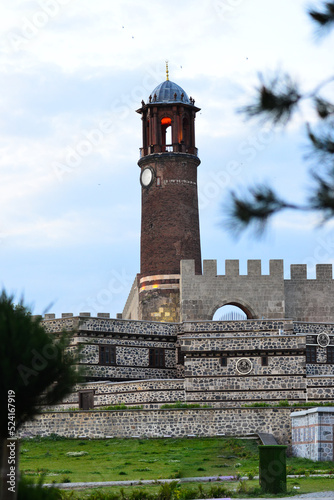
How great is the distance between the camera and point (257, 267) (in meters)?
45.1

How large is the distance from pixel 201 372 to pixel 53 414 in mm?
6341

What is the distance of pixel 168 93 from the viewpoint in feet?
163

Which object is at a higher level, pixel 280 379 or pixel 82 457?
pixel 280 379

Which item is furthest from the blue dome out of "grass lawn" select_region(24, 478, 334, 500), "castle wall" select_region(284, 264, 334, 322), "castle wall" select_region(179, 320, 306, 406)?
"grass lawn" select_region(24, 478, 334, 500)

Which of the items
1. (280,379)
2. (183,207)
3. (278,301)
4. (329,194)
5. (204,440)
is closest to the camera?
(329,194)

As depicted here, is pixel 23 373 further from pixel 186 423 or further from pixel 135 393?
pixel 135 393

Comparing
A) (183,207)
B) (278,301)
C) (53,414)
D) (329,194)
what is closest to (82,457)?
(53,414)

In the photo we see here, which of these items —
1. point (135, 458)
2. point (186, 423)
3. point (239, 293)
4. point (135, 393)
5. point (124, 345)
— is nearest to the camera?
point (135, 458)

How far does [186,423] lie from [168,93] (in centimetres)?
1999

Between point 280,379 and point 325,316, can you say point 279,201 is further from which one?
point 325,316

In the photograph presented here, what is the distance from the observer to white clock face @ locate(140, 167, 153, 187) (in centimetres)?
4888

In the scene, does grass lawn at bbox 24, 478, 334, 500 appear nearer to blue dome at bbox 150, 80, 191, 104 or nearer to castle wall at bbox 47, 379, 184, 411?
castle wall at bbox 47, 379, 184, 411

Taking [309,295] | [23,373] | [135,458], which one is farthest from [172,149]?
[23,373]

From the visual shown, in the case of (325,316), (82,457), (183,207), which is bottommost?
(82,457)
